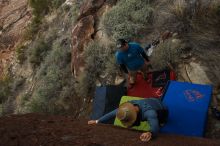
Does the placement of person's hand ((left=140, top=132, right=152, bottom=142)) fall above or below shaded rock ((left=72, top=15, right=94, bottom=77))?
below

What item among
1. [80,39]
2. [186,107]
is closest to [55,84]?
[80,39]

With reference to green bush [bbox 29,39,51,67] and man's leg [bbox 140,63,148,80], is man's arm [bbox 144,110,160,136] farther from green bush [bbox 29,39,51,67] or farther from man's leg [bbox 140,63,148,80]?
green bush [bbox 29,39,51,67]

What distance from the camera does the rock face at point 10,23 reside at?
15797mm

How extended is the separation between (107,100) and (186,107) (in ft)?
5.56

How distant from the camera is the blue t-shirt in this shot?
812 centimetres

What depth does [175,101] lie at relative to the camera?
716 cm

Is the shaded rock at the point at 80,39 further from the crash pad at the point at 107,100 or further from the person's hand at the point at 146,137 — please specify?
the person's hand at the point at 146,137

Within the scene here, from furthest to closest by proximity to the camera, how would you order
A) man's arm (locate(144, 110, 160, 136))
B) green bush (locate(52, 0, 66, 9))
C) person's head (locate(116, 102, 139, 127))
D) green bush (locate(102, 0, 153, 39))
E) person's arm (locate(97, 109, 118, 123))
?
green bush (locate(52, 0, 66, 9)) → green bush (locate(102, 0, 153, 39)) → person's arm (locate(97, 109, 118, 123)) → person's head (locate(116, 102, 139, 127)) → man's arm (locate(144, 110, 160, 136))

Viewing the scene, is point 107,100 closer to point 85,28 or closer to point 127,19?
point 127,19

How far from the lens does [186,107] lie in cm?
702

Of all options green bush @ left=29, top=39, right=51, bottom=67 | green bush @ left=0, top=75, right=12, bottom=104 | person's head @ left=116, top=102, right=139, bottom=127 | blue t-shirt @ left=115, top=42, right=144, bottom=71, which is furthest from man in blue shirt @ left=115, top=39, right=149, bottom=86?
green bush @ left=0, top=75, right=12, bottom=104

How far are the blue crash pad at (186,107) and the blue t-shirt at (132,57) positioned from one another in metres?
1.05

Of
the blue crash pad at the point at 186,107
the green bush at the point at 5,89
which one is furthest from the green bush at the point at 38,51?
the blue crash pad at the point at 186,107

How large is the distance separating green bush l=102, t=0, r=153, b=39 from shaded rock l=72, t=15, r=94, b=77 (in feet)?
1.67
